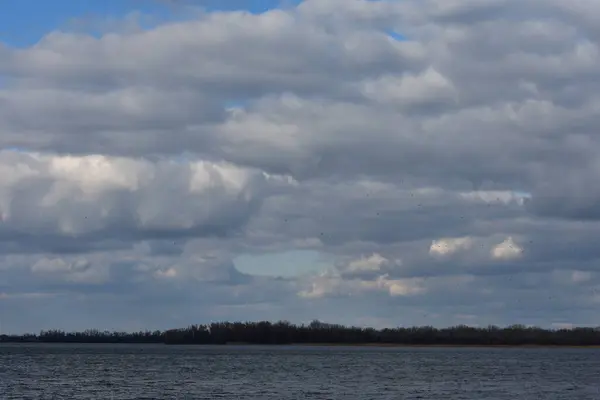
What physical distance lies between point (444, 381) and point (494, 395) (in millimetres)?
23235

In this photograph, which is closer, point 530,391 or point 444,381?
point 530,391

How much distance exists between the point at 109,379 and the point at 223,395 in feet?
99.5

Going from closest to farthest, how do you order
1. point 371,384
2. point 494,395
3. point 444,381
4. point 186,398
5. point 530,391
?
point 186,398 → point 494,395 → point 530,391 → point 371,384 → point 444,381

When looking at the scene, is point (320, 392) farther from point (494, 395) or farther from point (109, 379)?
point (109, 379)

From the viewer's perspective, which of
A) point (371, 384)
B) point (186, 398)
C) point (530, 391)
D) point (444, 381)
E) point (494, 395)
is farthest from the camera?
point (444, 381)

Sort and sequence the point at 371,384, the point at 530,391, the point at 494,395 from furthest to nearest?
the point at 371,384 < the point at 530,391 < the point at 494,395

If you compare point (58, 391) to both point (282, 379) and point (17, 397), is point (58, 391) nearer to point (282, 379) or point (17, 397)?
point (17, 397)

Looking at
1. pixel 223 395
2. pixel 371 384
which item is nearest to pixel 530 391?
pixel 371 384

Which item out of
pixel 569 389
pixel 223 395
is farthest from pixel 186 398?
pixel 569 389

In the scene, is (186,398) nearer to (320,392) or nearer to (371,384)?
(320,392)

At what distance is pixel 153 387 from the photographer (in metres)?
93.7

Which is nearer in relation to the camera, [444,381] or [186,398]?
[186,398]

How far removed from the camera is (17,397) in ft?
260

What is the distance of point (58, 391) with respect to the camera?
86875 mm
